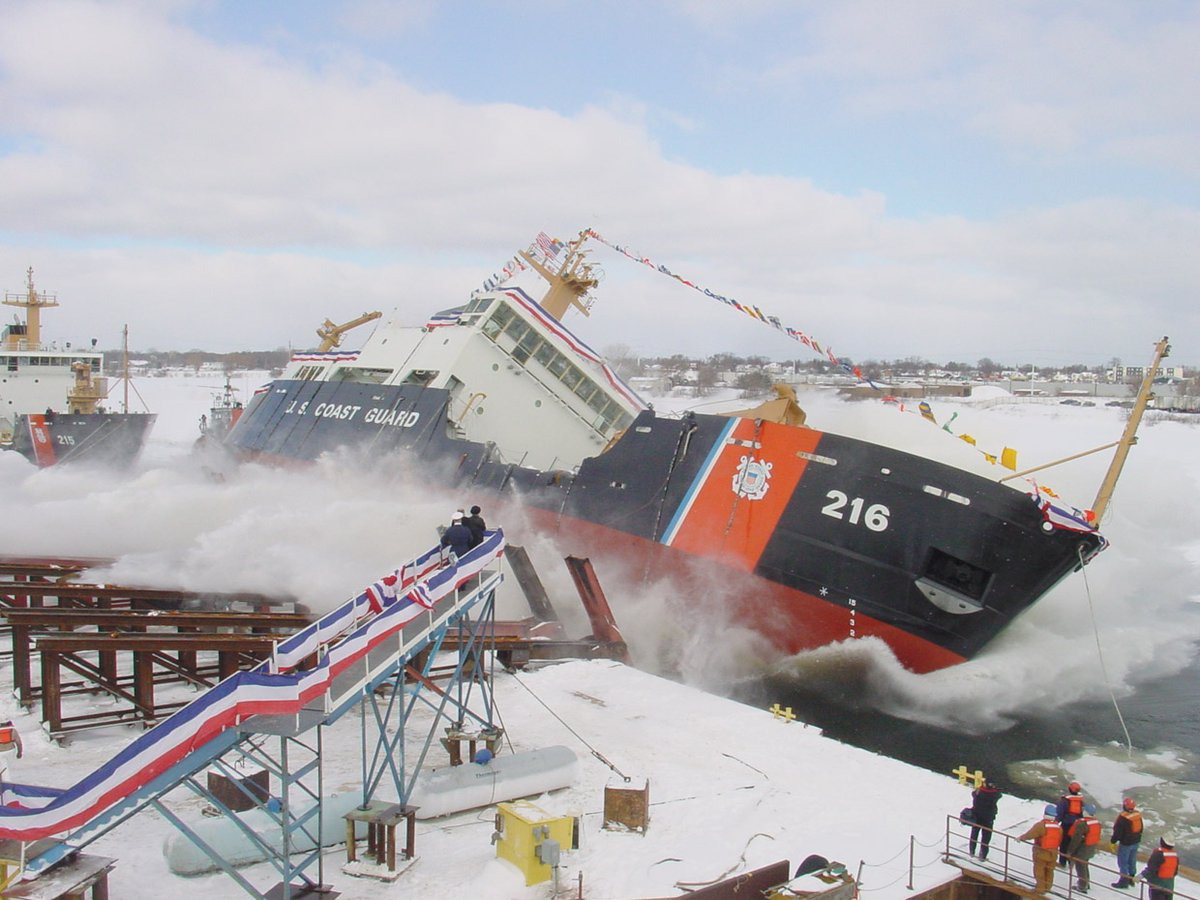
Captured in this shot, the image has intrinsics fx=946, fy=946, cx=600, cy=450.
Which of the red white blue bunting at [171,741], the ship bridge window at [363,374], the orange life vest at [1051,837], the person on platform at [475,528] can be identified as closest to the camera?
the red white blue bunting at [171,741]

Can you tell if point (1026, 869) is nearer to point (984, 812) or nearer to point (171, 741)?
point (984, 812)

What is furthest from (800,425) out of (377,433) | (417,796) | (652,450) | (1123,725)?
(377,433)

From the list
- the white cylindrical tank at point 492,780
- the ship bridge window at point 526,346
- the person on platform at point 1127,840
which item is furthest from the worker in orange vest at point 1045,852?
the ship bridge window at point 526,346

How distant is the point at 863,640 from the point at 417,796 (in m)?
7.41

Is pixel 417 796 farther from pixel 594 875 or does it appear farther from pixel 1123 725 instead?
pixel 1123 725

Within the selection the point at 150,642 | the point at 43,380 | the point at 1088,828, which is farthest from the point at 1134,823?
the point at 43,380

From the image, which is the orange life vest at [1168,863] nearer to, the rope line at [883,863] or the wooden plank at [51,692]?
the rope line at [883,863]

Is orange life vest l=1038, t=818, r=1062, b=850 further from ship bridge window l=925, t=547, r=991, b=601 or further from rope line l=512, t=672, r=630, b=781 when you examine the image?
ship bridge window l=925, t=547, r=991, b=601

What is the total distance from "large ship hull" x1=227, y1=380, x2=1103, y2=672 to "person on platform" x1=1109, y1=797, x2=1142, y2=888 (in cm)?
552

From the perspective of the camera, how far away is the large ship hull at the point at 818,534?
12703mm

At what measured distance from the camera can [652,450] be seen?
1609 centimetres

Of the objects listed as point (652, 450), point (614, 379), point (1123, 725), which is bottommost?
point (1123, 725)

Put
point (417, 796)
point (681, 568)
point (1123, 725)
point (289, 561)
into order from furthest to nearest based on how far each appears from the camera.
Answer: point (289, 561) → point (681, 568) → point (1123, 725) → point (417, 796)

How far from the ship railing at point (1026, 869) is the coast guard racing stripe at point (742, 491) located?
6285 millimetres
